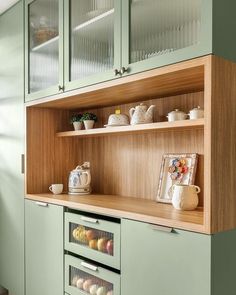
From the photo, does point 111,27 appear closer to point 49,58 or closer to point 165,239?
point 49,58

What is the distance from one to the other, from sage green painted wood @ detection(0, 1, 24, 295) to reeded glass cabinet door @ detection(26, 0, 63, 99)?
109 millimetres

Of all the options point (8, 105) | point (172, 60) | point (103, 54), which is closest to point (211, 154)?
point (172, 60)

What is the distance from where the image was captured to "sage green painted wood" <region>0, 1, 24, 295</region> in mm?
2697

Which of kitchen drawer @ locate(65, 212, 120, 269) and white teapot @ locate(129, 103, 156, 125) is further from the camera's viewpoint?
white teapot @ locate(129, 103, 156, 125)

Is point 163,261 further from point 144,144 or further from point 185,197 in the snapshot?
point 144,144

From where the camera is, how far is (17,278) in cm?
270

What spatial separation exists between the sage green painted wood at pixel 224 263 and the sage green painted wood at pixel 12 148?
1.70 m

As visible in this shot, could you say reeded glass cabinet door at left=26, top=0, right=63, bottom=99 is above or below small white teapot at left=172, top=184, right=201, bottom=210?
above

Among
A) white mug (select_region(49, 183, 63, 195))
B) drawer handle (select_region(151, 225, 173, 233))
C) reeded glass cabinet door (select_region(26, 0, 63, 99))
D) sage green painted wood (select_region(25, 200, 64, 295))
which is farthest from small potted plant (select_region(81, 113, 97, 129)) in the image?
drawer handle (select_region(151, 225, 173, 233))

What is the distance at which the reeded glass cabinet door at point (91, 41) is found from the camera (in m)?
1.87

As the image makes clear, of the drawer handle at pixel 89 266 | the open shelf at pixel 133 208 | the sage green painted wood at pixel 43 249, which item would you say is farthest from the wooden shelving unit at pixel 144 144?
the drawer handle at pixel 89 266

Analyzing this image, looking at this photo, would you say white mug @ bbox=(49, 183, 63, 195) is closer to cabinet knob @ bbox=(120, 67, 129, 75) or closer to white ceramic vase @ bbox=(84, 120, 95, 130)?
white ceramic vase @ bbox=(84, 120, 95, 130)

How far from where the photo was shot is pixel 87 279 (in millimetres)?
2055

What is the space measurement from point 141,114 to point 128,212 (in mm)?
593
